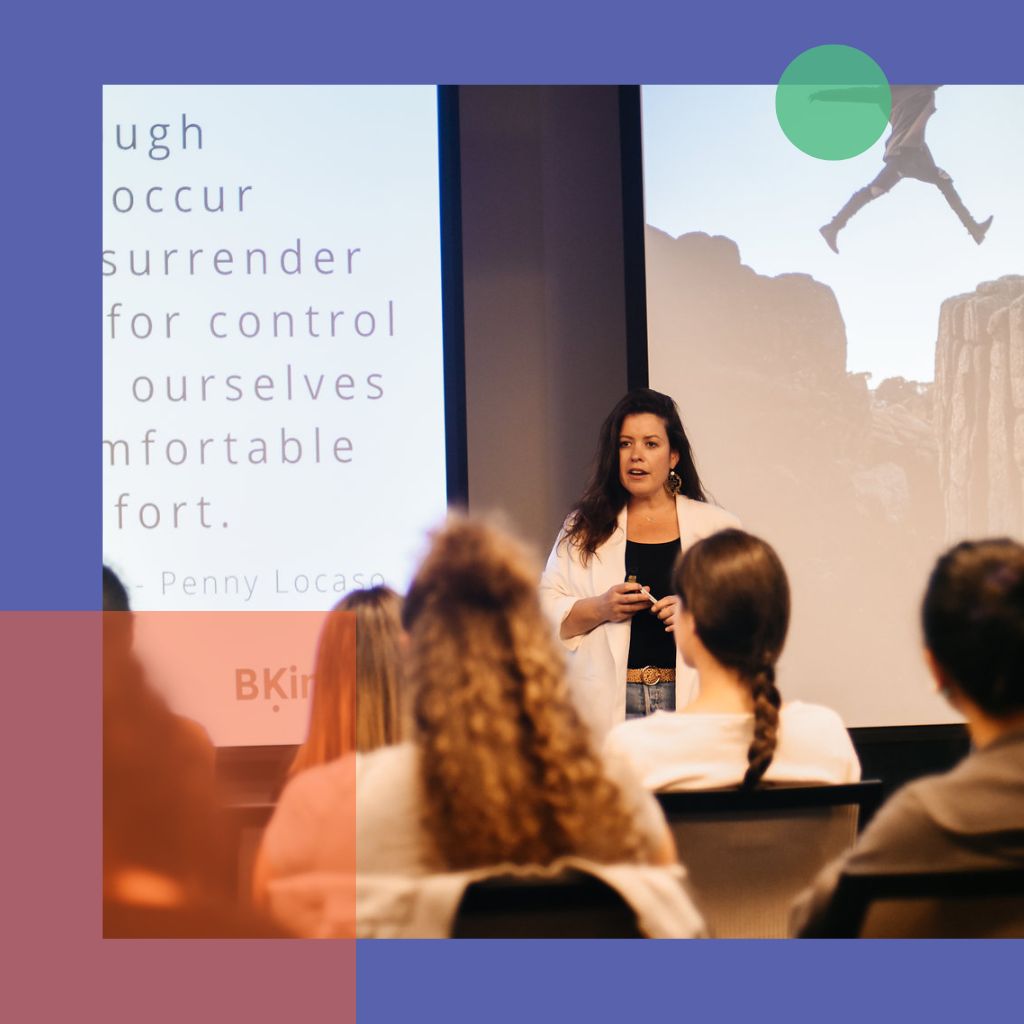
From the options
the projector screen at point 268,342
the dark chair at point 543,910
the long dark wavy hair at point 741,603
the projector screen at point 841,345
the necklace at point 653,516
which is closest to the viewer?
the dark chair at point 543,910

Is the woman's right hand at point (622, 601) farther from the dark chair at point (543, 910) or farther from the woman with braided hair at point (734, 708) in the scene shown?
the dark chair at point (543, 910)

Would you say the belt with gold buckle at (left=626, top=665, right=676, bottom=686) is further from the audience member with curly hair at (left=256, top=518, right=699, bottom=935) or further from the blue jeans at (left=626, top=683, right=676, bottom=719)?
the audience member with curly hair at (left=256, top=518, right=699, bottom=935)

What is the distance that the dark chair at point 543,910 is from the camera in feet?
3.68

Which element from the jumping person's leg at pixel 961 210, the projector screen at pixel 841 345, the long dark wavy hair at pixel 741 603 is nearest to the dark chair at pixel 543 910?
the long dark wavy hair at pixel 741 603

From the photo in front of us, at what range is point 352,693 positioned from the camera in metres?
1.56

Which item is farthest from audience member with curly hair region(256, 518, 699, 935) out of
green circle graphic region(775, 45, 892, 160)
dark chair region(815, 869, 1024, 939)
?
green circle graphic region(775, 45, 892, 160)

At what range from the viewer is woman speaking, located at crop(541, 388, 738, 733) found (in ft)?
10.7

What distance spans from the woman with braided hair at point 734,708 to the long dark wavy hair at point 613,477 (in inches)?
64.9

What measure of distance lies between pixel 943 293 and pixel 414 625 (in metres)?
3.25

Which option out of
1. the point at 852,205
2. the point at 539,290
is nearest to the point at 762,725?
the point at 852,205

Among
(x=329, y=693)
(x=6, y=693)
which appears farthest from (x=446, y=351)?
(x=6, y=693)

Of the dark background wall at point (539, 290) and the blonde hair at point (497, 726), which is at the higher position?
the dark background wall at point (539, 290)

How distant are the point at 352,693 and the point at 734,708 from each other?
0.51 metres
